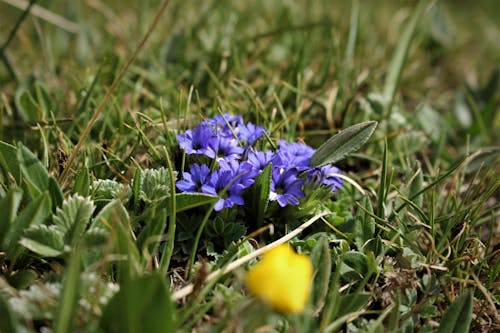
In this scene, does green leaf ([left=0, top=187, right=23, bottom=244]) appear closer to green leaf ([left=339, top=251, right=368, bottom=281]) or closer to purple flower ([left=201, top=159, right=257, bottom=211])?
purple flower ([left=201, top=159, right=257, bottom=211])

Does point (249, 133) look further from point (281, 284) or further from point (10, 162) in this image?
point (281, 284)

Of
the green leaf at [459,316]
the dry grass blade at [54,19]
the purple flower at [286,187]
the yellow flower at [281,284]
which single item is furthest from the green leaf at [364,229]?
the dry grass blade at [54,19]

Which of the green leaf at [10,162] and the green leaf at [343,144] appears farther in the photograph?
the green leaf at [343,144]

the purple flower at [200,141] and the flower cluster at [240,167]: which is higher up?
the purple flower at [200,141]

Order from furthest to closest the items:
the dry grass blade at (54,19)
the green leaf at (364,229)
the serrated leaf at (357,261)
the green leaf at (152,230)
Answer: the dry grass blade at (54,19), the green leaf at (364,229), the serrated leaf at (357,261), the green leaf at (152,230)

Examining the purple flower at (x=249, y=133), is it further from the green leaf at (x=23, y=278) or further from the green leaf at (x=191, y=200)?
the green leaf at (x=23, y=278)

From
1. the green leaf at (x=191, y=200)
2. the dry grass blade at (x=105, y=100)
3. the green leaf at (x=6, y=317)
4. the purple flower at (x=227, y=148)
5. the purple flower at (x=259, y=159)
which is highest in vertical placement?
the dry grass blade at (x=105, y=100)

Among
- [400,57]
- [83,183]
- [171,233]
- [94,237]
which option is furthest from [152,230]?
[400,57]

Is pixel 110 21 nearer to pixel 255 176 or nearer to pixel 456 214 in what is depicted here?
pixel 255 176

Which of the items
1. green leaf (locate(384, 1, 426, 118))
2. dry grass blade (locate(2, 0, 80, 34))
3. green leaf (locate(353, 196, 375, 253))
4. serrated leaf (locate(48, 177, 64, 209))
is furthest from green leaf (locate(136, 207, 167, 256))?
dry grass blade (locate(2, 0, 80, 34))
